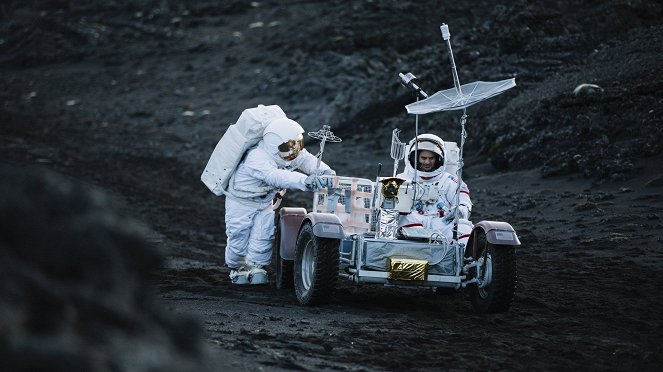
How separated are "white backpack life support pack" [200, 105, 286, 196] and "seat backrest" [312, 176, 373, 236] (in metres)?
1.15

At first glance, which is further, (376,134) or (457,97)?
(376,134)

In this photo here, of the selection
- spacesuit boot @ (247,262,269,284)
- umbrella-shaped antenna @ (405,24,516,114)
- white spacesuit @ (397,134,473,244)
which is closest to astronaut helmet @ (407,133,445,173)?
white spacesuit @ (397,134,473,244)

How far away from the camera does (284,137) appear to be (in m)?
9.85

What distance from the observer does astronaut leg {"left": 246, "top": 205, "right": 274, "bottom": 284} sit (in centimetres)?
1009

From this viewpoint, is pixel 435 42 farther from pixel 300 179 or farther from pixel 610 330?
pixel 610 330

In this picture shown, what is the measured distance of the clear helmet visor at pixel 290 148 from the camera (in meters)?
9.90

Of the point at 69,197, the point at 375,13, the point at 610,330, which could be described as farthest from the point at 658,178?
the point at 375,13

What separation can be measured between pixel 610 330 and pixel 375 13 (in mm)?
21059

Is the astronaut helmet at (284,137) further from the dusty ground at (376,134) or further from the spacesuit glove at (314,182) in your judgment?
the dusty ground at (376,134)

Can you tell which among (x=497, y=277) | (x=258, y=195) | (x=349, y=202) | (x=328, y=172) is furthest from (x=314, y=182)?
(x=497, y=277)

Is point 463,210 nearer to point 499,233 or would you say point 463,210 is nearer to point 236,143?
point 499,233

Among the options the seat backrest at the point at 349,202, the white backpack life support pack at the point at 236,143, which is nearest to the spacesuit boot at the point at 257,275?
the white backpack life support pack at the point at 236,143

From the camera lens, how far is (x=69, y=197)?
3.54m

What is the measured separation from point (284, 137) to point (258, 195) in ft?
2.00
